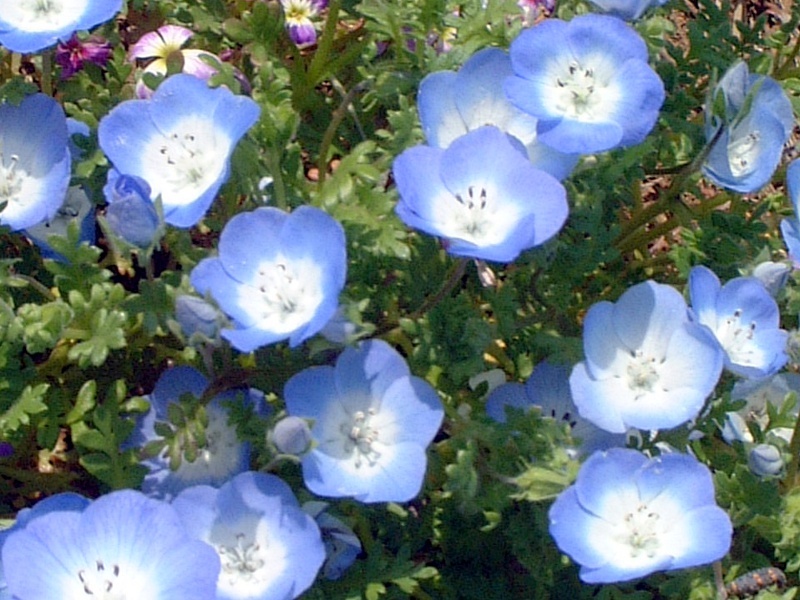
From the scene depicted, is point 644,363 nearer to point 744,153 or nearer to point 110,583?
point 744,153

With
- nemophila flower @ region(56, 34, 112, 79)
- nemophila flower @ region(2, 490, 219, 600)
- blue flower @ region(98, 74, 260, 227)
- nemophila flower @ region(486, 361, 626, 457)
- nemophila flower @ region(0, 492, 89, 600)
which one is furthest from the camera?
nemophila flower @ region(56, 34, 112, 79)

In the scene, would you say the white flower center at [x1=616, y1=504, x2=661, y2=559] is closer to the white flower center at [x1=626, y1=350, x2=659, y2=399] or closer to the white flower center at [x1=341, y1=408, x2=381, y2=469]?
the white flower center at [x1=626, y1=350, x2=659, y2=399]

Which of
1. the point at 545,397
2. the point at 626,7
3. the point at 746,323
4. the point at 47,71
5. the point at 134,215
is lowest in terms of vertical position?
the point at 545,397

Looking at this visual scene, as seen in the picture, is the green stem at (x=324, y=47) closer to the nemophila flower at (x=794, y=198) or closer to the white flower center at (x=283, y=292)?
the white flower center at (x=283, y=292)

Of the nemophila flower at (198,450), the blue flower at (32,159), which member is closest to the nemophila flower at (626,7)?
the nemophila flower at (198,450)

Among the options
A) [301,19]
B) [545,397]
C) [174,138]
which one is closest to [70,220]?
[174,138]

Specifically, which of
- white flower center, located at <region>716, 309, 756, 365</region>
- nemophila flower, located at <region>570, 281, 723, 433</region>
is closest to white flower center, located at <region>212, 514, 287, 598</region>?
nemophila flower, located at <region>570, 281, 723, 433</region>
